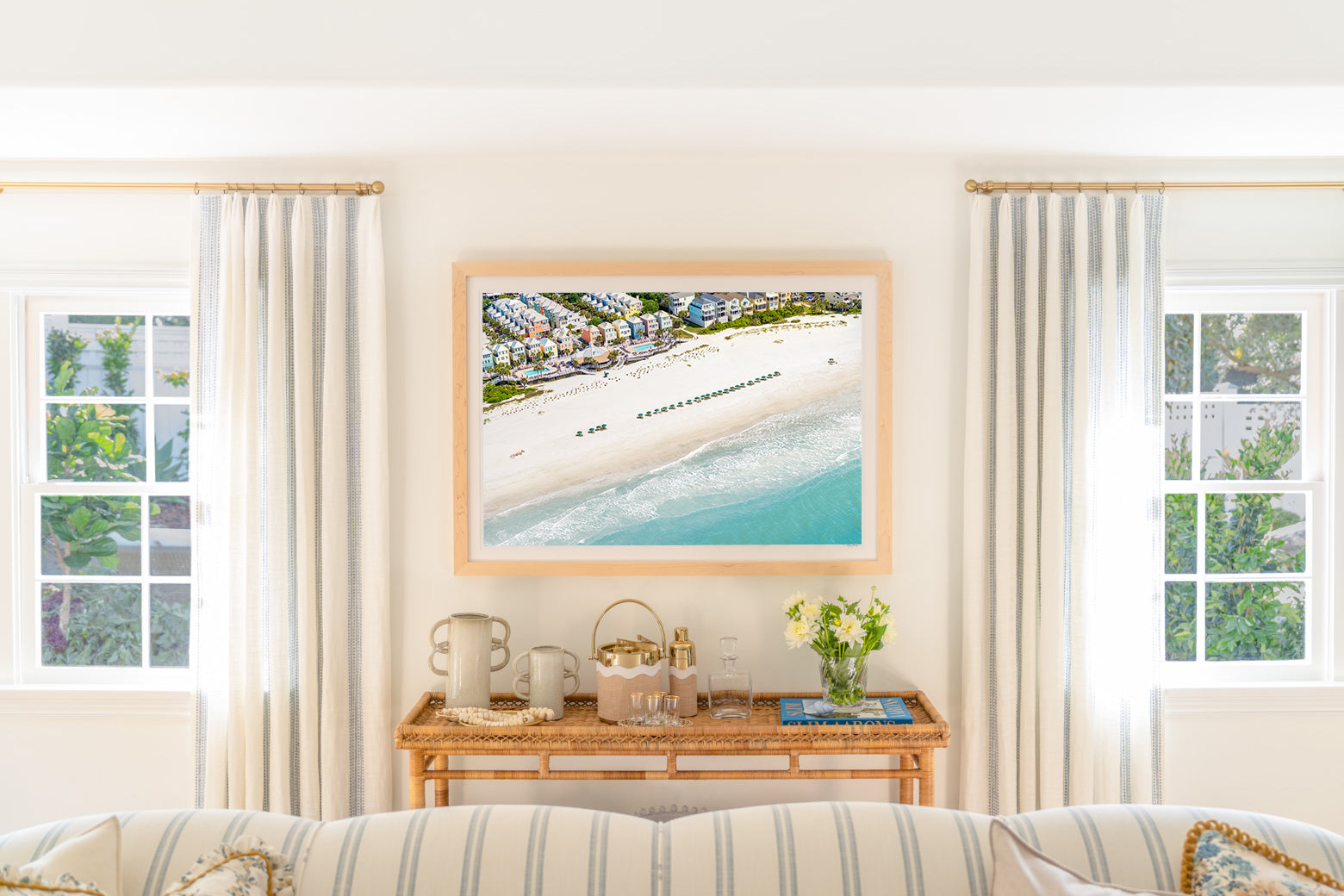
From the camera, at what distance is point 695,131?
2.33 meters

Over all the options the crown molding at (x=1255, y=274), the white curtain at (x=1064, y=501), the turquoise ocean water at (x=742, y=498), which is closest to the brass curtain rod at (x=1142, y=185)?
the white curtain at (x=1064, y=501)

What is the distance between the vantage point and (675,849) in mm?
1378

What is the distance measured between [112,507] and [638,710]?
6.23 feet

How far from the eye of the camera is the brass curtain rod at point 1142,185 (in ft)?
8.27

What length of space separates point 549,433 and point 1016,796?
1.80m

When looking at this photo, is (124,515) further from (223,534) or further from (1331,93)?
(1331,93)

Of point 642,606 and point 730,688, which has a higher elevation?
point 642,606

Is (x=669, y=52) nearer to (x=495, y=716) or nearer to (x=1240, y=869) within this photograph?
(x=495, y=716)

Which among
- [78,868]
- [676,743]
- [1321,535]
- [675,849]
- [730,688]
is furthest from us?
[1321,535]

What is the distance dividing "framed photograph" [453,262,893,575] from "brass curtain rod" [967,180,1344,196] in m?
0.50

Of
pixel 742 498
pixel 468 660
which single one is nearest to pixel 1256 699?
pixel 742 498

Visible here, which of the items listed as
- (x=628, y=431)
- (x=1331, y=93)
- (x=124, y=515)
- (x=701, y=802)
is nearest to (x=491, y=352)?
(x=628, y=431)

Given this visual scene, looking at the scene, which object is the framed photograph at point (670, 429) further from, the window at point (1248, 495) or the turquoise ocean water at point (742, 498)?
the window at point (1248, 495)

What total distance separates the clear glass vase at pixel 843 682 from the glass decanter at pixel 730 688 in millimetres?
226
